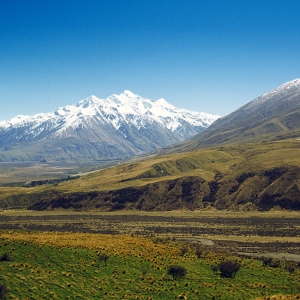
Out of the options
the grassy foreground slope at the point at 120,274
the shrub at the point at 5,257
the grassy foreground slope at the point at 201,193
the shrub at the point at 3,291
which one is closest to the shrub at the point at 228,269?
the grassy foreground slope at the point at 120,274

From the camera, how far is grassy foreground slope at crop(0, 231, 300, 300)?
3872 cm

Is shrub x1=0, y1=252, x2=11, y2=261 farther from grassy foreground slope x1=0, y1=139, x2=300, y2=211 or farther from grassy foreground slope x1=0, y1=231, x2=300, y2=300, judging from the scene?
grassy foreground slope x1=0, y1=139, x2=300, y2=211

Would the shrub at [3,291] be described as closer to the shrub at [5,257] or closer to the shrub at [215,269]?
the shrub at [5,257]

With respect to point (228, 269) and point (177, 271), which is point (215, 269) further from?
point (177, 271)

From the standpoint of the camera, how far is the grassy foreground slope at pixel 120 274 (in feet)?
127

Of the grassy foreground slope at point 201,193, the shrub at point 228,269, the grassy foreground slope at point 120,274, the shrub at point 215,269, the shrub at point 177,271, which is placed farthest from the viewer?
the grassy foreground slope at point 201,193

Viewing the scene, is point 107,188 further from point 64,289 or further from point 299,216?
point 64,289

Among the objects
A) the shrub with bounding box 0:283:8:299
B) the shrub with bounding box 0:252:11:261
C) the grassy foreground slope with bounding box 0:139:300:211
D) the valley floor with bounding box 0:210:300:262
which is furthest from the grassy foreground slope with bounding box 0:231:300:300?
the grassy foreground slope with bounding box 0:139:300:211

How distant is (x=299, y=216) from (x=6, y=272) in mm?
116747

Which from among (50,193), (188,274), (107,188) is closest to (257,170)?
(107,188)

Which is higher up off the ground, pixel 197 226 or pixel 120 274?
pixel 120 274

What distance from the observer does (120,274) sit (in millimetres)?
45312

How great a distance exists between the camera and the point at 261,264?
188 ft

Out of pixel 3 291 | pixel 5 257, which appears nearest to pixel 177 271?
pixel 3 291
